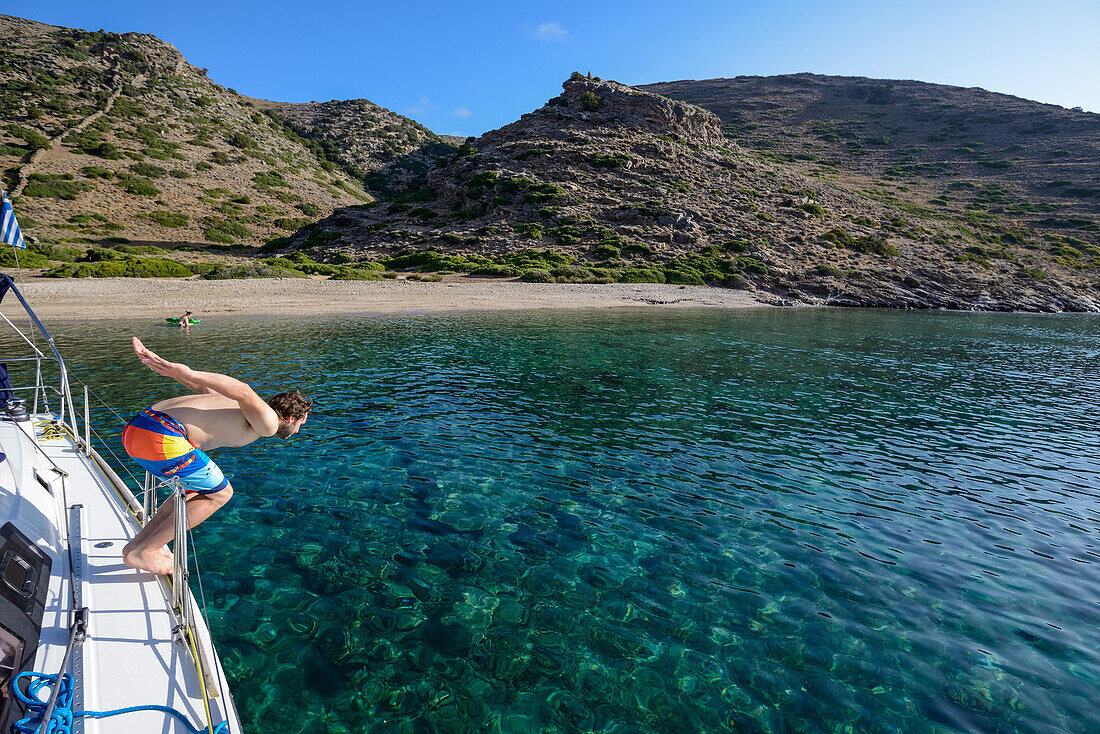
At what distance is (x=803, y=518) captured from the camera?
9.16 metres

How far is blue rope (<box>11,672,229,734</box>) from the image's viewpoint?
2928 millimetres

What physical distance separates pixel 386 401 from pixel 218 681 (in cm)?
1246

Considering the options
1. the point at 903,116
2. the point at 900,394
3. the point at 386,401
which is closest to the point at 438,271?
the point at 386,401

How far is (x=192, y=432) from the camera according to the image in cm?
530

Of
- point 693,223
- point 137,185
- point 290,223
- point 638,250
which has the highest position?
point 137,185

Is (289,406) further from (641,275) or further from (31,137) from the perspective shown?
(31,137)

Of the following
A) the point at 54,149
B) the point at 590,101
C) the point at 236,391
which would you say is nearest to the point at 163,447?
the point at 236,391

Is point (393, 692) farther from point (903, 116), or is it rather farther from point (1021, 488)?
point (903, 116)

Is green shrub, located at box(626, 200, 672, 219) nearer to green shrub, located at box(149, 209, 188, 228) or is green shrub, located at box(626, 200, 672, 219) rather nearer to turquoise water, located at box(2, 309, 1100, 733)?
turquoise water, located at box(2, 309, 1100, 733)

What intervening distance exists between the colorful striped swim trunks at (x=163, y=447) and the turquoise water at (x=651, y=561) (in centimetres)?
203

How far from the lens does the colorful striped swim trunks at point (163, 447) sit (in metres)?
4.78

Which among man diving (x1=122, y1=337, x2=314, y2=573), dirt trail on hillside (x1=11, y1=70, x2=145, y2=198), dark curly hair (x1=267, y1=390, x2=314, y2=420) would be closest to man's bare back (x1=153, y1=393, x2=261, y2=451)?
man diving (x1=122, y1=337, x2=314, y2=573)

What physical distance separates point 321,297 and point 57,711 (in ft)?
128

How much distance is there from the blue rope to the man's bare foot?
1.37m
